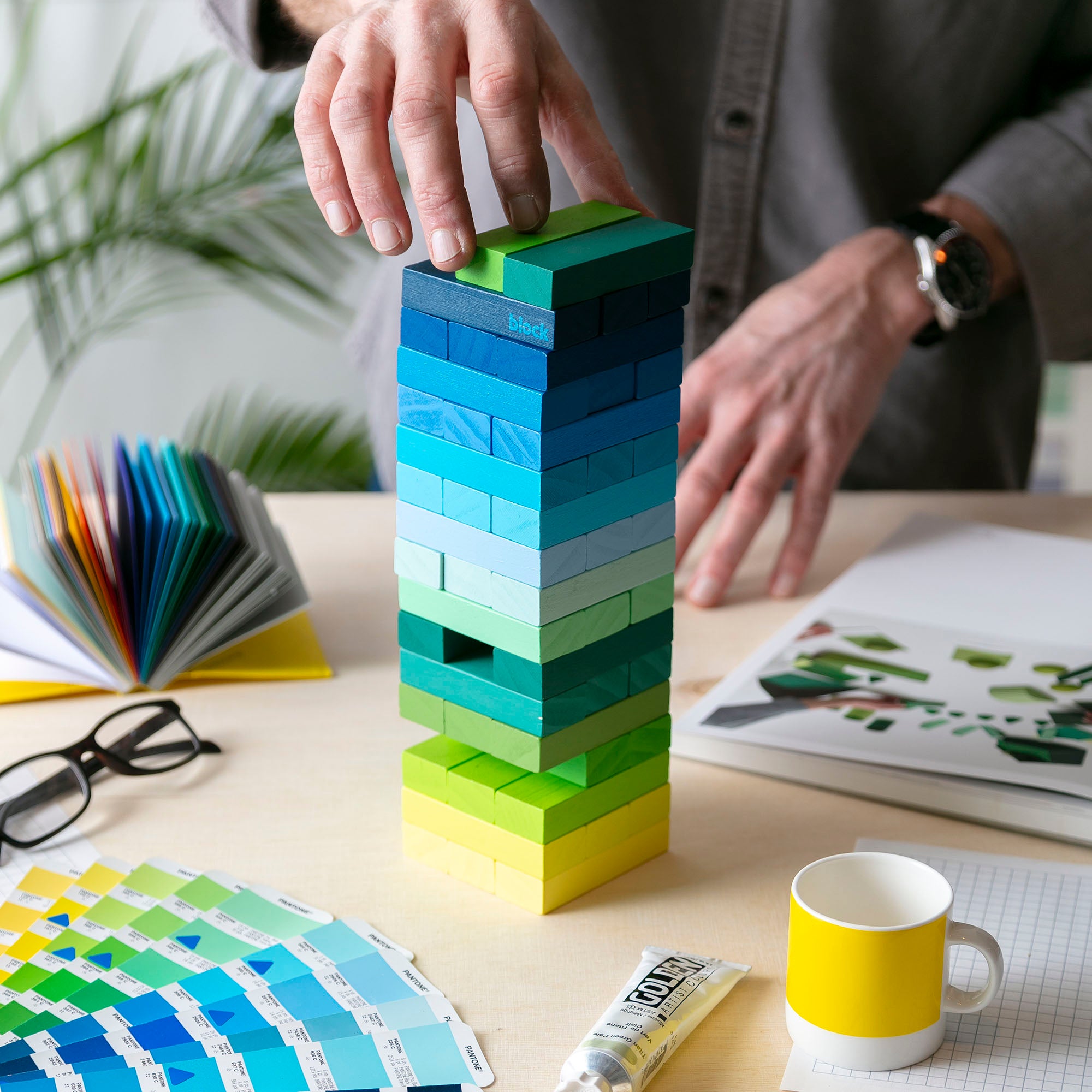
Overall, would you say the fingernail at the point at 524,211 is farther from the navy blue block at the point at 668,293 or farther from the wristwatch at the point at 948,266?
the wristwatch at the point at 948,266

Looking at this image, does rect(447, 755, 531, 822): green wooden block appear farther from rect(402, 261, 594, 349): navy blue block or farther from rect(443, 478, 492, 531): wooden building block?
rect(402, 261, 594, 349): navy blue block

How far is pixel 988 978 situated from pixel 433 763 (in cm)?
31

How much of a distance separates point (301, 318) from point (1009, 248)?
5.38 feet

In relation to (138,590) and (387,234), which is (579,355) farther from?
(138,590)

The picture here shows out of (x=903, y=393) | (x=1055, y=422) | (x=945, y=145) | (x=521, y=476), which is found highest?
(x=945, y=145)

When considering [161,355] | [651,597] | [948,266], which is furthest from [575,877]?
[161,355]

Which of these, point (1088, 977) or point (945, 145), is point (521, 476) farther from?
point (945, 145)

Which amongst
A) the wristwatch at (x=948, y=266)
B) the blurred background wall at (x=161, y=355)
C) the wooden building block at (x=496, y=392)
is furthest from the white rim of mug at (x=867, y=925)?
the blurred background wall at (x=161, y=355)

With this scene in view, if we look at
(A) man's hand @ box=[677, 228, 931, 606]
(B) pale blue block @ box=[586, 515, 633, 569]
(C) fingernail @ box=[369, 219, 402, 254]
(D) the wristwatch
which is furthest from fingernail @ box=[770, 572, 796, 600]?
(C) fingernail @ box=[369, 219, 402, 254]

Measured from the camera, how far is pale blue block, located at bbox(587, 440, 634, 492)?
0.62m

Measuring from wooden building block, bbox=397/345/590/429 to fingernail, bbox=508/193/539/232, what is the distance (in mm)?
77

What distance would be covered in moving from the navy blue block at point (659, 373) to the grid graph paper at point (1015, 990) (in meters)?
0.30

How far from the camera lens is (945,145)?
1.26 m

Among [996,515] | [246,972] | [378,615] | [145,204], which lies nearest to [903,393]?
[996,515]
